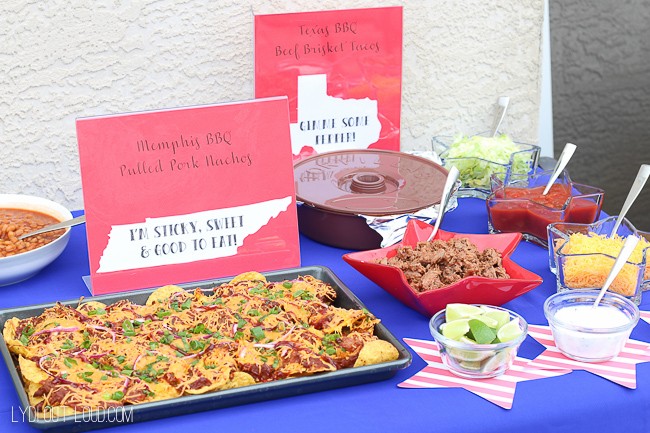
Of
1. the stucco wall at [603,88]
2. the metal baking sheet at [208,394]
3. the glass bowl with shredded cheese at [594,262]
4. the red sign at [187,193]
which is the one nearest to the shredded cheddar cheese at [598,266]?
the glass bowl with shredded cheese at [594,262]

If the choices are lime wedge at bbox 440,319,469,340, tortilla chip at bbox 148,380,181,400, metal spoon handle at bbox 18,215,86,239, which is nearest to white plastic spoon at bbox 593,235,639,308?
lime wedge at bbox 440,319,469,340

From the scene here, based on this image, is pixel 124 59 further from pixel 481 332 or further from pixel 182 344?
pixel 481 332

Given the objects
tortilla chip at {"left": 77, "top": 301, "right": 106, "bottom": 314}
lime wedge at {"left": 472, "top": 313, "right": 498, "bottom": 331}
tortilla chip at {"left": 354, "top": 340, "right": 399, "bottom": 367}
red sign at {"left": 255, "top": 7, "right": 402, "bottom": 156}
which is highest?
red sign at {"left": 255, "top": 7, "right": 402, "bottom": 156}

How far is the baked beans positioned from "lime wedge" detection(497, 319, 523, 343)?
0.84 m

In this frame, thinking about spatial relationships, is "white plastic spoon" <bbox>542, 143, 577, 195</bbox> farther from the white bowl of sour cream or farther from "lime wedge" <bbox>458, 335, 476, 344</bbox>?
"lime wedge" <bbox>458, 335, 476, 344</bbox>

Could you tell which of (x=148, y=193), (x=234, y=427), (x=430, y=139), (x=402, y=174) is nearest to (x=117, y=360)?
(x=234, y=427)

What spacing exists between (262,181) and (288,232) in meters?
0.11

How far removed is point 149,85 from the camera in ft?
6.11

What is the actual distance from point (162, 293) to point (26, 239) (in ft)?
1.13

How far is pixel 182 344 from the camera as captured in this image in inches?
48.7

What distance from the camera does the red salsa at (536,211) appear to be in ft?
5.40

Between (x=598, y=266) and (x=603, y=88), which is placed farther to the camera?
(x=603, y=88)

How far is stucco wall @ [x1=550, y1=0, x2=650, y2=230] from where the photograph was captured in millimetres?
3268

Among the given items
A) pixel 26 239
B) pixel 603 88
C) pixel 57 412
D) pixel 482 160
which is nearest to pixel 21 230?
pixel 26 239
